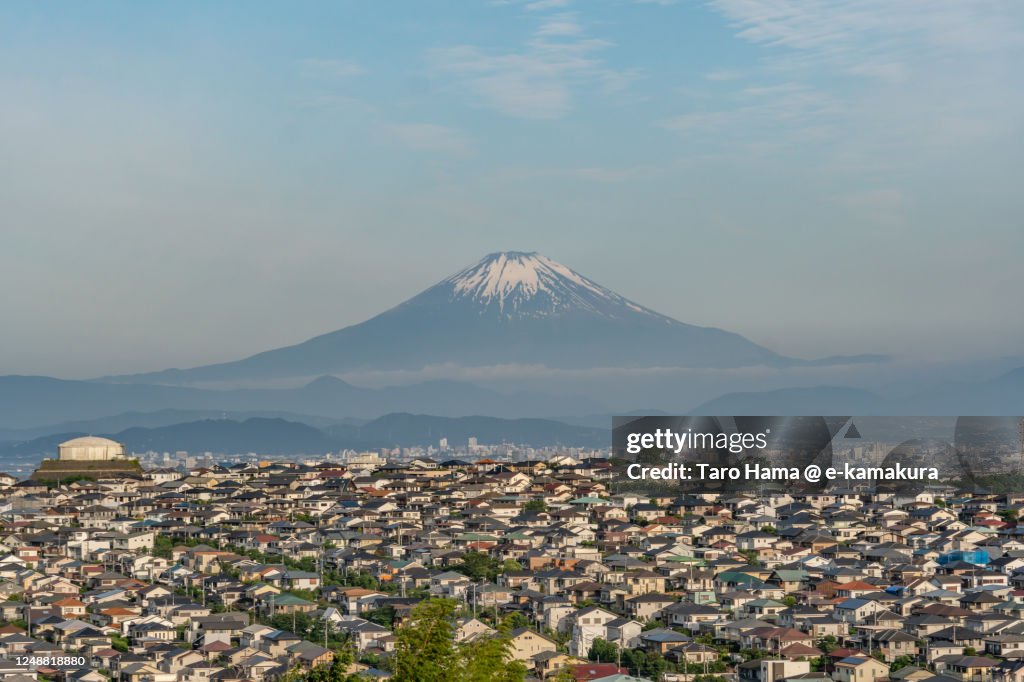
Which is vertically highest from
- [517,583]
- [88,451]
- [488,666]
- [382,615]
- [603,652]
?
[88,451]

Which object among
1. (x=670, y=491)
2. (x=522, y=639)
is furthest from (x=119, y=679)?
(x=670, y=491)

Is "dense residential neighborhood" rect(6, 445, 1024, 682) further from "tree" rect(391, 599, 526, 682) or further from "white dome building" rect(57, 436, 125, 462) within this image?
"white dome building" rect(57, 436, 125, 462)

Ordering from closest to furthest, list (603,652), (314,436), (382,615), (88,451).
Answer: (603,652)
(382,615)
(88,451)
(314,436)

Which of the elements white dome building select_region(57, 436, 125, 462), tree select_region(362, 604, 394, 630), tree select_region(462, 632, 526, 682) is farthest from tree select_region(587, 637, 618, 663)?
white dome building select_region(57, 436, 125, 462)

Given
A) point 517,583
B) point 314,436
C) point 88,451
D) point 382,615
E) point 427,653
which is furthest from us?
point 314,436

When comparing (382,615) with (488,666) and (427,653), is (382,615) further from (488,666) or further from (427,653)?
(488,666)

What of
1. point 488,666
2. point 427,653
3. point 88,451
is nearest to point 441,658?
point 427,653

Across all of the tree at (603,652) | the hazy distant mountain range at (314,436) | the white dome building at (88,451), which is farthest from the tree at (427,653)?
the hazy distant mountain range at (314,436)

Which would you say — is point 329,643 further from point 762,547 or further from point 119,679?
point 762,547
